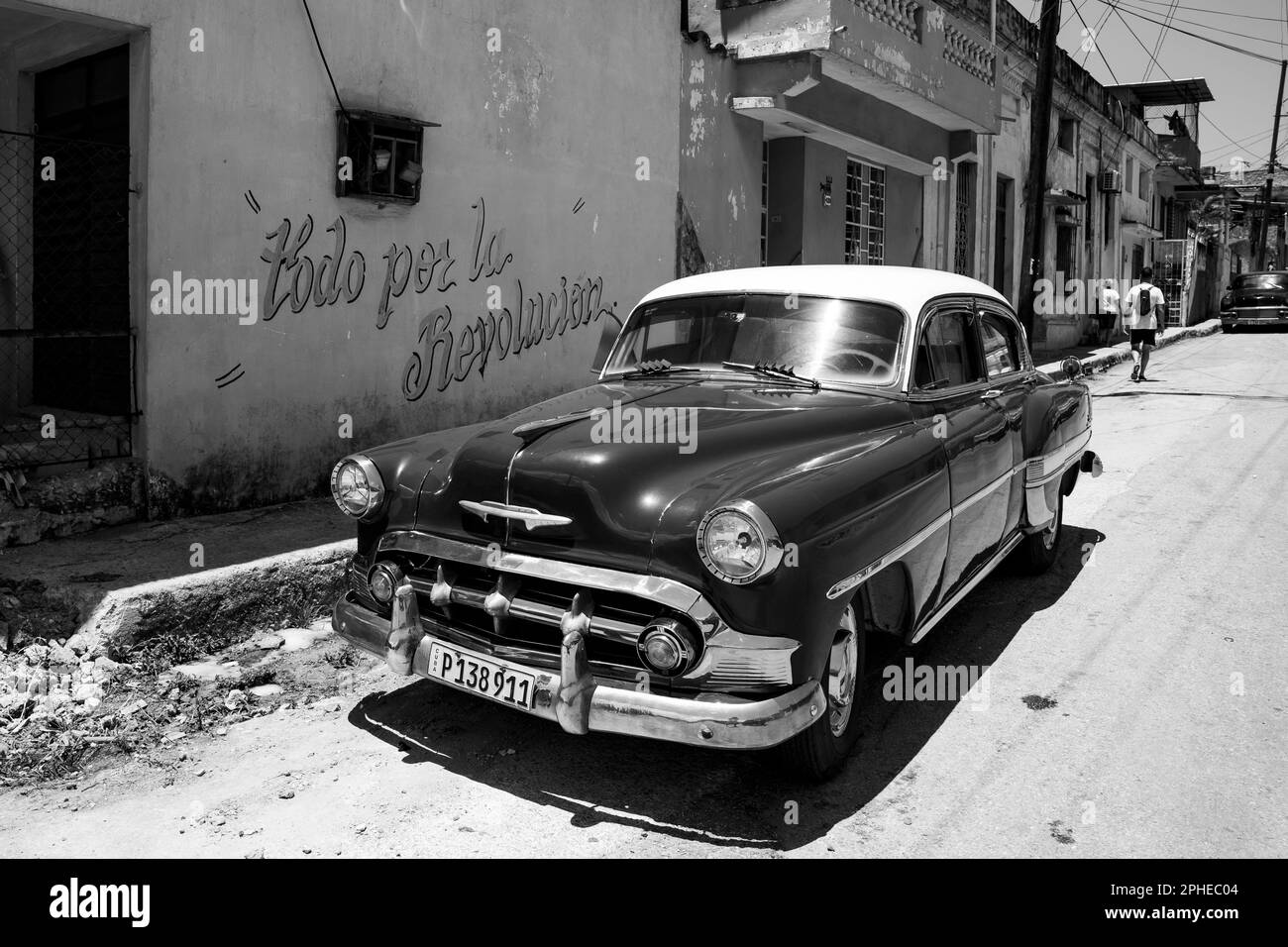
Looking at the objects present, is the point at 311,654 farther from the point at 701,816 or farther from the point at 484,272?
the point at 484,272

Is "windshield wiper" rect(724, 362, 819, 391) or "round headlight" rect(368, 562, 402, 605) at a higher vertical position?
"windshield wiper" rect(724, 362, 819, 391)

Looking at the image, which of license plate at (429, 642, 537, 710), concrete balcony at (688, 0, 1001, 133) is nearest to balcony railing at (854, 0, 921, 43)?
concrete balcony at (688, 0, 1001, 133)

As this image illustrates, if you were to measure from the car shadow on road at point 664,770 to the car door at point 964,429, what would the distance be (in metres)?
0.58

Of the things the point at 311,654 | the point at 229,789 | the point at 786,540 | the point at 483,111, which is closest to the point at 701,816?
the point at 786,540

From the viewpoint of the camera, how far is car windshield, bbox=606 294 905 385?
4.26 metres

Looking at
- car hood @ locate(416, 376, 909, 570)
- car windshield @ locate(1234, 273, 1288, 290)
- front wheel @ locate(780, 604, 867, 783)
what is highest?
car windshield @ locate(1234, 273, 1288, 290)

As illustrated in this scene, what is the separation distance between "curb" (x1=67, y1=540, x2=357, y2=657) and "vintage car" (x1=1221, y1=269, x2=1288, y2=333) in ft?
100.0

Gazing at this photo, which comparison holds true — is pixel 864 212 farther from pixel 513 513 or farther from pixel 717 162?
pixel 513 513

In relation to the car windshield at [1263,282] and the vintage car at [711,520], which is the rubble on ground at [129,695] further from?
the car windshield at [1263,282]

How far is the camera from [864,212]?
14.7 m

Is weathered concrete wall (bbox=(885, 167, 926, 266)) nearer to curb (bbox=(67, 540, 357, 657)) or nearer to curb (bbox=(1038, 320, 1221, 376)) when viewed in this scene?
curb (bbox=(1038, 320, 1221, 376))

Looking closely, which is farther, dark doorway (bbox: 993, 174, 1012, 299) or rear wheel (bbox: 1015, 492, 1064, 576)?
dark doorway (bbox: 993, 174, 1012, 299)

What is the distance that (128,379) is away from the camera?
6.11 m

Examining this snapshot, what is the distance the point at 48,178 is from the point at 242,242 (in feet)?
6.64
